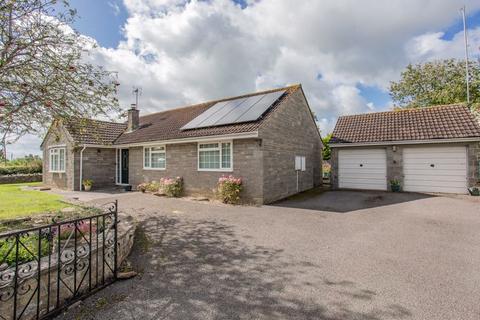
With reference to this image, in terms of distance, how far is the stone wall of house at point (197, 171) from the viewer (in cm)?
1028

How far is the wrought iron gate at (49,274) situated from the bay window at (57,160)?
50.2 feet

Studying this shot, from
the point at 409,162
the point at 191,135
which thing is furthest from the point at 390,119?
the point at 191,135

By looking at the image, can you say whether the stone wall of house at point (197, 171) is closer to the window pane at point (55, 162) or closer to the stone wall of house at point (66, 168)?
the stone wall of house at point (66, 168)

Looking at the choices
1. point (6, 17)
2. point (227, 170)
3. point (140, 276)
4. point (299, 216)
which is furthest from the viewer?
point (227, 170)

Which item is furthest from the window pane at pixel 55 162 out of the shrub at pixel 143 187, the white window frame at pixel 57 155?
the shrub at pixel 143 187

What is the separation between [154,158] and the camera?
1433 centimetres

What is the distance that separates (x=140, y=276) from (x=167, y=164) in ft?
32.8

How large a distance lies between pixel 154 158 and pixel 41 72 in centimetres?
956

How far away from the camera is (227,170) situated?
11062 mm

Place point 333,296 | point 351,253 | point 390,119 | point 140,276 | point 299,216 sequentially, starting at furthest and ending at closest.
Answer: point 390,119 → point 299,216 → point 351,253 → point 140,276 → point 333,296

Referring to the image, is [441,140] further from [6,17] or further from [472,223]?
[6,17]

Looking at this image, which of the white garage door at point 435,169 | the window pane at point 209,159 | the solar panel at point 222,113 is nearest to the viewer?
the window pane at point 209,159

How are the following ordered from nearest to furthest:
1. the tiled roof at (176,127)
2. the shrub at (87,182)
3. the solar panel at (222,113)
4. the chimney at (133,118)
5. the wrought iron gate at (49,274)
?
the wrought iron gate at (49,274)
the tiled roof at (176,127)
the solar panel at (222,113)
the shrub at (87,182)
the chimney at (133,118)

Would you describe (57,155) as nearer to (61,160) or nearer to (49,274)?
(61,160)
